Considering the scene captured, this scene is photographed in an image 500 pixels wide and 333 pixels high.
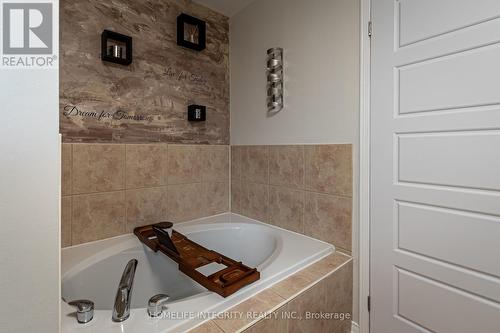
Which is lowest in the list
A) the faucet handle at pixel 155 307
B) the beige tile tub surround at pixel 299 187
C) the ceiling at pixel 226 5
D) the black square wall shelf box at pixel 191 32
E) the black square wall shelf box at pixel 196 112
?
the faucet handle at pixel 155 307

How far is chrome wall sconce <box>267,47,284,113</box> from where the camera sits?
1851 millimetres

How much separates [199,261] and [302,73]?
1407 millimetres

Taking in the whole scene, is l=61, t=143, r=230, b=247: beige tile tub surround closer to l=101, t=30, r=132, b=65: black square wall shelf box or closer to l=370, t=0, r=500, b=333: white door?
l=101, t=30, r=132, b=65: black square wall shelf box

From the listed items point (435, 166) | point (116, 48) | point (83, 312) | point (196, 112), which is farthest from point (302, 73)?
point (83, 312)

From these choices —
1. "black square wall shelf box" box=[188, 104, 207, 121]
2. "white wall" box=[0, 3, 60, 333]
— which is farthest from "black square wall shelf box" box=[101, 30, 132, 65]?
"white wall" box=[0, 3, 60, 333]

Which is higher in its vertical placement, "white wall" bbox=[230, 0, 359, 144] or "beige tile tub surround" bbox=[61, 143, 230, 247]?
"white wall" bbox=[230, 0, 359, 144]

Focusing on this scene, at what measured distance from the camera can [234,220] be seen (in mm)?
2158

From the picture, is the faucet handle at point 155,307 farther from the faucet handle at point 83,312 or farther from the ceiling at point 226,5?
the ceiling at point 226,5

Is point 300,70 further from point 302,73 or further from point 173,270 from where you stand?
point 173,270

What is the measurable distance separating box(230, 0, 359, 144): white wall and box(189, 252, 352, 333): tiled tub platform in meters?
0.79

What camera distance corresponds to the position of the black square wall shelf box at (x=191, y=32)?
1.98m

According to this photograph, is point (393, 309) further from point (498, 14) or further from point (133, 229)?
point (133, 229)

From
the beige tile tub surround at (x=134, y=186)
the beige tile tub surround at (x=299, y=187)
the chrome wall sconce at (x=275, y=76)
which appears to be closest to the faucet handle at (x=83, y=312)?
the beige tile tub surround at (x=134, y=186)

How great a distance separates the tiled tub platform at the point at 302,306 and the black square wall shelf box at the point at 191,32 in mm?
1884
